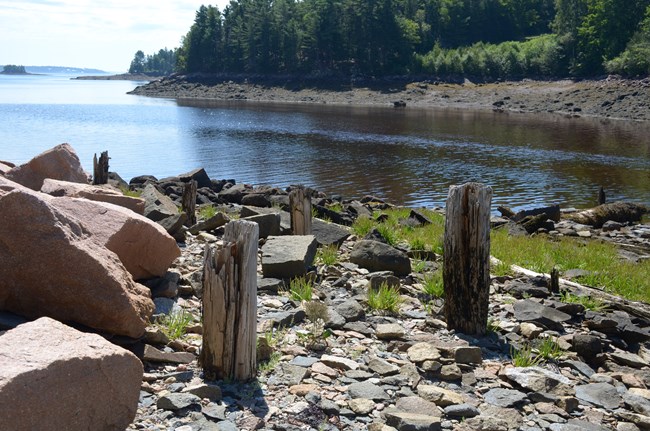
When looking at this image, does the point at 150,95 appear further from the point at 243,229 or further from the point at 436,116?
the point at 243,229

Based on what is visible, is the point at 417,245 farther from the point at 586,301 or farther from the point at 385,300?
the point at 385,300

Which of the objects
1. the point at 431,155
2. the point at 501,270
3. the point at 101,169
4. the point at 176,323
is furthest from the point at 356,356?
the point at 431,155

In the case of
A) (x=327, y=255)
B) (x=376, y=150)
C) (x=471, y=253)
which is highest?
(x=471, y=253)

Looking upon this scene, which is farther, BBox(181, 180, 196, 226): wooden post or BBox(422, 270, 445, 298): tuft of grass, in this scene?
BBox(181, 180, 196, 226): wooden post

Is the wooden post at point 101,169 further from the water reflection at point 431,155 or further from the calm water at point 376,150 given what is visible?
the calm water at point 376,150

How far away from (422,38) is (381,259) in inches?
6246

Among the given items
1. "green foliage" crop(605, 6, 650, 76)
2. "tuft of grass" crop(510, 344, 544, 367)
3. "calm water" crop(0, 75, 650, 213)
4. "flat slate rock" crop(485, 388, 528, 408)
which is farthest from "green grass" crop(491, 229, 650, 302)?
"green foliage" crop(605, 6, 650, 76)

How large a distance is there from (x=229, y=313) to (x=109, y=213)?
2772 mm

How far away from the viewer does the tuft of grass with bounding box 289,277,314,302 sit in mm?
9992

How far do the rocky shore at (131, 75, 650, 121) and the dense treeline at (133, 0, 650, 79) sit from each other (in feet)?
19.0

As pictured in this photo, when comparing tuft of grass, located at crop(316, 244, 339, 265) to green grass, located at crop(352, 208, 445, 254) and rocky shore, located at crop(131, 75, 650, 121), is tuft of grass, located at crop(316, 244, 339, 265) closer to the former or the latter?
green grass, located at crop(352, 208, 445, 254)

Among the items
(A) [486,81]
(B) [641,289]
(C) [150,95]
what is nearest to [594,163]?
(B) [641,289]

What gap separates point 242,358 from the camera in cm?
702

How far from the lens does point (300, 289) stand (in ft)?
33.6
